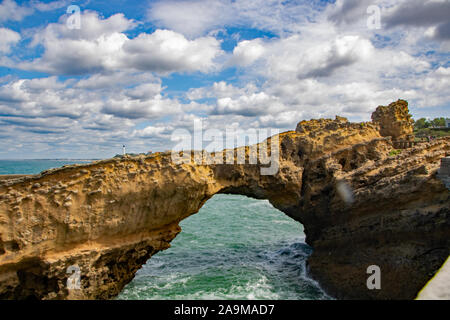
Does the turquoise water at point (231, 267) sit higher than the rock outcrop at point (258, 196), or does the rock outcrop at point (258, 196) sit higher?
the rock outcrop at point (258, 196)

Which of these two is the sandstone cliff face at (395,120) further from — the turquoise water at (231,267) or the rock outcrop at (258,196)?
the turquoise water at (231,267)

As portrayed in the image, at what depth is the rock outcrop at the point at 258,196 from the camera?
8820mm

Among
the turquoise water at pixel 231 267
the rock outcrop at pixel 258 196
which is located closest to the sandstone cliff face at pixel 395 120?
the rock outcrop at pixel 258 196

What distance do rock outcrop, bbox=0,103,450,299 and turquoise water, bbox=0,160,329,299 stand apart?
1.25 m

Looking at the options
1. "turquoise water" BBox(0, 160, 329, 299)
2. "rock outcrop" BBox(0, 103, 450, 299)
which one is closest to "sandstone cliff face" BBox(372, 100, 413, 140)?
"rock outcrop" BBox(0, 103, 450, 299)

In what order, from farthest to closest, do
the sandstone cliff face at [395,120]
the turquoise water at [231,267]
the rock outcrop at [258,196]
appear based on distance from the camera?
1. the sandstone cliff face at [395,120]
2. the turquoise water at [231,267]
3. the rock outcrop at [258,196]

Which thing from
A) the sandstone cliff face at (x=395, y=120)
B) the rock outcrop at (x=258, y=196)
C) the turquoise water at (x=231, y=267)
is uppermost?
the sandstone cliff face at (x=395, y=120)

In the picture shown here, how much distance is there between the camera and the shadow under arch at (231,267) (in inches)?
460

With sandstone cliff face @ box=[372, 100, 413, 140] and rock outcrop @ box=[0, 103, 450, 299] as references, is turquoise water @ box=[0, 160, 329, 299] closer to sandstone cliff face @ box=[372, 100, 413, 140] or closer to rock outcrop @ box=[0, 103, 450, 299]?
rock outcrop @ box=[0, 103, 450, 299]

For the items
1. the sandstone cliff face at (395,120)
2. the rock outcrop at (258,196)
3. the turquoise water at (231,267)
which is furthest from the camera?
the sandstone cliff face at (395,120)

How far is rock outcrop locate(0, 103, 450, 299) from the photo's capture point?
8.82 metres

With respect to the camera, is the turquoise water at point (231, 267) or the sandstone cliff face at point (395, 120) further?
the sandstone cliff face at point (395, 120)

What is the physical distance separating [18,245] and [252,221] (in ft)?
60.2

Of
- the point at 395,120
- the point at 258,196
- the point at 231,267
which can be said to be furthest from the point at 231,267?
the point at 395,120
